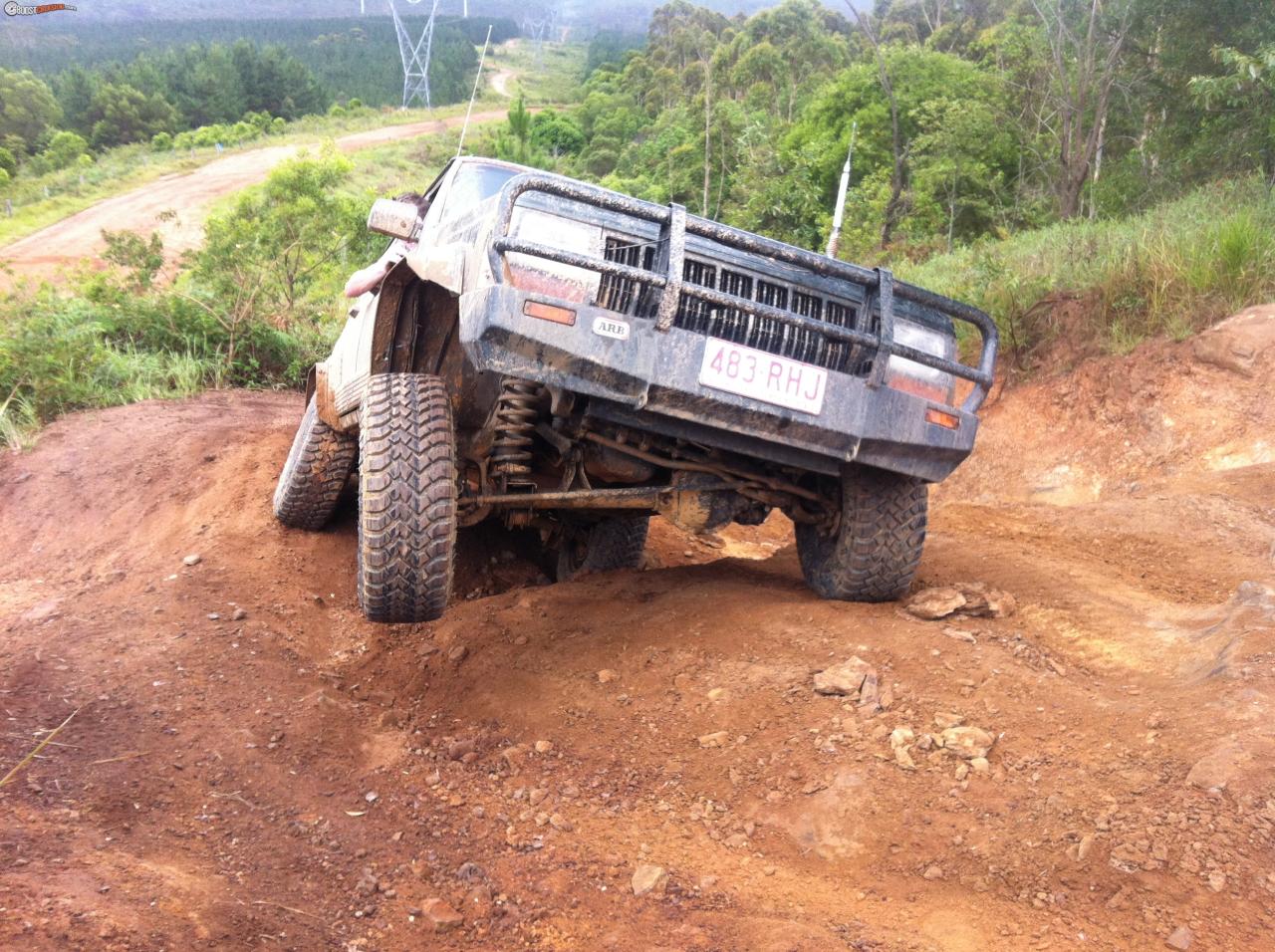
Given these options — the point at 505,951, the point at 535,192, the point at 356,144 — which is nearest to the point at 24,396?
the point at 535,192

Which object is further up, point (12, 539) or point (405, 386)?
point (405, 386)

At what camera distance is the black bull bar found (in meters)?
3.24

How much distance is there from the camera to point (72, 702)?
132 inches

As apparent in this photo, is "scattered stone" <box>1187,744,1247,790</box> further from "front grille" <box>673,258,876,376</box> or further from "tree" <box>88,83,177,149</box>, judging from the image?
"tree" <box>88,83,177,149</box>

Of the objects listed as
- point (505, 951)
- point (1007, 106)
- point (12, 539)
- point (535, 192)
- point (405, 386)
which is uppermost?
point (1007, 106)

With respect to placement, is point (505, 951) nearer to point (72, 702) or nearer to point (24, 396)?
point (72, 702)

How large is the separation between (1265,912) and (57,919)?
8.54 feet

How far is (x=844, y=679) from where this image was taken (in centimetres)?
352

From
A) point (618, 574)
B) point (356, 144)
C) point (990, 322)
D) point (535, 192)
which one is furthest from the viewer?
point (356, 144)

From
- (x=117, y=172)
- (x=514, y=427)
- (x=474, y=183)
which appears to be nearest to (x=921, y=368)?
(x=514, y=427)

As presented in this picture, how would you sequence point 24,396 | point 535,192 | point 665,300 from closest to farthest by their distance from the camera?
point 665,300 → point 535,192 → point 24,396

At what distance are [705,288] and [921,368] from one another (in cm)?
97

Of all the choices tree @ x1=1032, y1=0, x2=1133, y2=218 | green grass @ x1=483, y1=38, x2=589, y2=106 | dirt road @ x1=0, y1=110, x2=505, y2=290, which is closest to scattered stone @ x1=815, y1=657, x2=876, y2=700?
tree @ x1=1032, y1=0, x2=1133, y2=218

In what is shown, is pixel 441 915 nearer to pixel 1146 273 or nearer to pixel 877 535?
pixel 877 535
